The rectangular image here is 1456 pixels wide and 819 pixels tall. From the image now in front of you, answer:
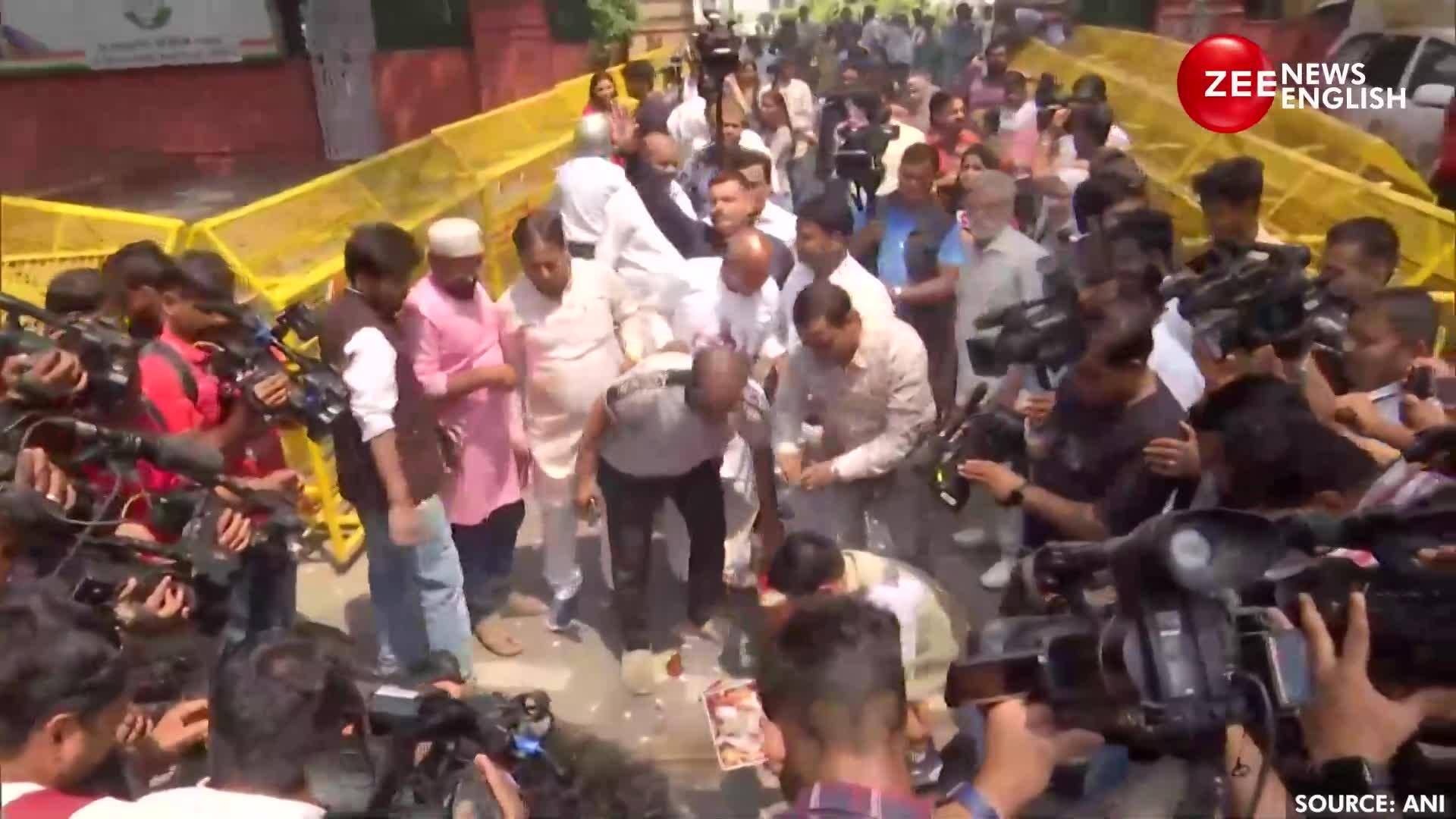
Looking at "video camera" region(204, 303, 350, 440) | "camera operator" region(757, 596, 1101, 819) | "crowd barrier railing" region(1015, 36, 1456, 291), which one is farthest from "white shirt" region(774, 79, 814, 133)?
"camera operator" region(757, 596, 1101, 819)

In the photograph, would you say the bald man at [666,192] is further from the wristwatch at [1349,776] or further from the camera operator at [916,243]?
the wristwatch at [1349,776]

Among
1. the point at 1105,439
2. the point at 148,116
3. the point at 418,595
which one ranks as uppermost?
the point at 148,116

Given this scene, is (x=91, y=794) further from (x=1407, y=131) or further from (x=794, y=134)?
(x=1407, y=131)

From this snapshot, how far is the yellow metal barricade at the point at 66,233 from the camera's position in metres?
1.30

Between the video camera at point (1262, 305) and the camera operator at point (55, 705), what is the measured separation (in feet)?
3.35

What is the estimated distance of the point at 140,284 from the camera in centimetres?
125

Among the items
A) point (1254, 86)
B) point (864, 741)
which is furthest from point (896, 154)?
point (864, 741)

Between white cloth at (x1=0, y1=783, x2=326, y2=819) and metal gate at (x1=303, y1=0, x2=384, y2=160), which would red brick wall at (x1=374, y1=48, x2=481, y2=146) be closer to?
metal gate at (x1=303, y1=0, x2=384, y2=160)

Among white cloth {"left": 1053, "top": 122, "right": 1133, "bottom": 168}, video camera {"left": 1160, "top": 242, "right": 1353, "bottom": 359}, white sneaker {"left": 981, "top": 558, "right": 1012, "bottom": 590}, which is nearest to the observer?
video camera {"left": 1160, "top": 242, "right": 1353, "bottom": 359}

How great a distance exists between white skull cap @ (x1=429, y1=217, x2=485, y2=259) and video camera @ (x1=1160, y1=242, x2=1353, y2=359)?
0.74m

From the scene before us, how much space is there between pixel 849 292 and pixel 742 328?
13 cm

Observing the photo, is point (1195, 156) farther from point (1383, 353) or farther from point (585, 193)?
point (585, 193)

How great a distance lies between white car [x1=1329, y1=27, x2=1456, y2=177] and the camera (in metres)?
1.15

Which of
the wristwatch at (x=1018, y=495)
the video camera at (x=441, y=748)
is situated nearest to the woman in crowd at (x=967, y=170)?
the wristwatch at (x=1018, y=495)
